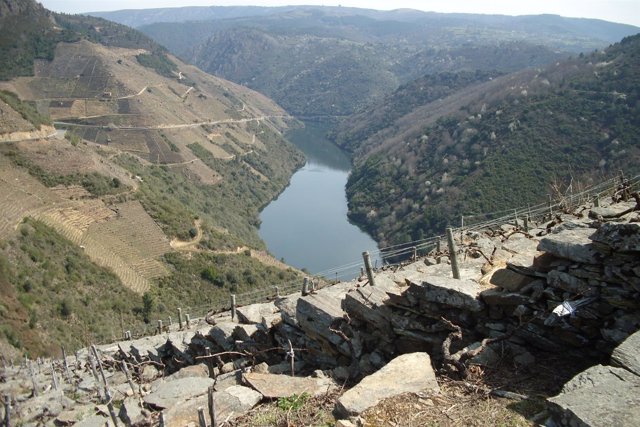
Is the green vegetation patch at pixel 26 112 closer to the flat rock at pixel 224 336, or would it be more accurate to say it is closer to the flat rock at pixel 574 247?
the flat rock at pixel 224 336

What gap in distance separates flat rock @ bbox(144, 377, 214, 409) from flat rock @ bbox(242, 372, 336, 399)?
1201mm

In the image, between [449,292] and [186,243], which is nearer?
[449,292]

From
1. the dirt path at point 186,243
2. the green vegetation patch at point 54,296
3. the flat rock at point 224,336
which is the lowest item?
the dirt path at point 186,243

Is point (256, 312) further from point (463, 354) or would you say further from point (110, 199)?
point (110, 199)

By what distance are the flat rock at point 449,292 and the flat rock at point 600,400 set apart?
1817 millimetres

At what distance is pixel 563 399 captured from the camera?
414cm

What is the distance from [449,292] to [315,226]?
218ft

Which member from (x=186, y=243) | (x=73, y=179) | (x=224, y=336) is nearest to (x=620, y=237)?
(x=224, y=336)

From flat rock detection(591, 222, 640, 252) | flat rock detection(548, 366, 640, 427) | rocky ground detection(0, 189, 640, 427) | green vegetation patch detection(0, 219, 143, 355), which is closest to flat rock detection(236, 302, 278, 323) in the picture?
rocky ground detection(0, 189, 640, 427)

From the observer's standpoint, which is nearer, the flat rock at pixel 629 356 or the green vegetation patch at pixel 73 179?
the flat rock at pixel 629 356

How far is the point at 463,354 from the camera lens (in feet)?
19.3

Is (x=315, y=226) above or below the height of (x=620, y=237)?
below

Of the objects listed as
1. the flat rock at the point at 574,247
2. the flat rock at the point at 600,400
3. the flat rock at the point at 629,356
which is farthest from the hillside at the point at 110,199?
the flat rock at the point at 629,356

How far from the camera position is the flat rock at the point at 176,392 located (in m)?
7.30
